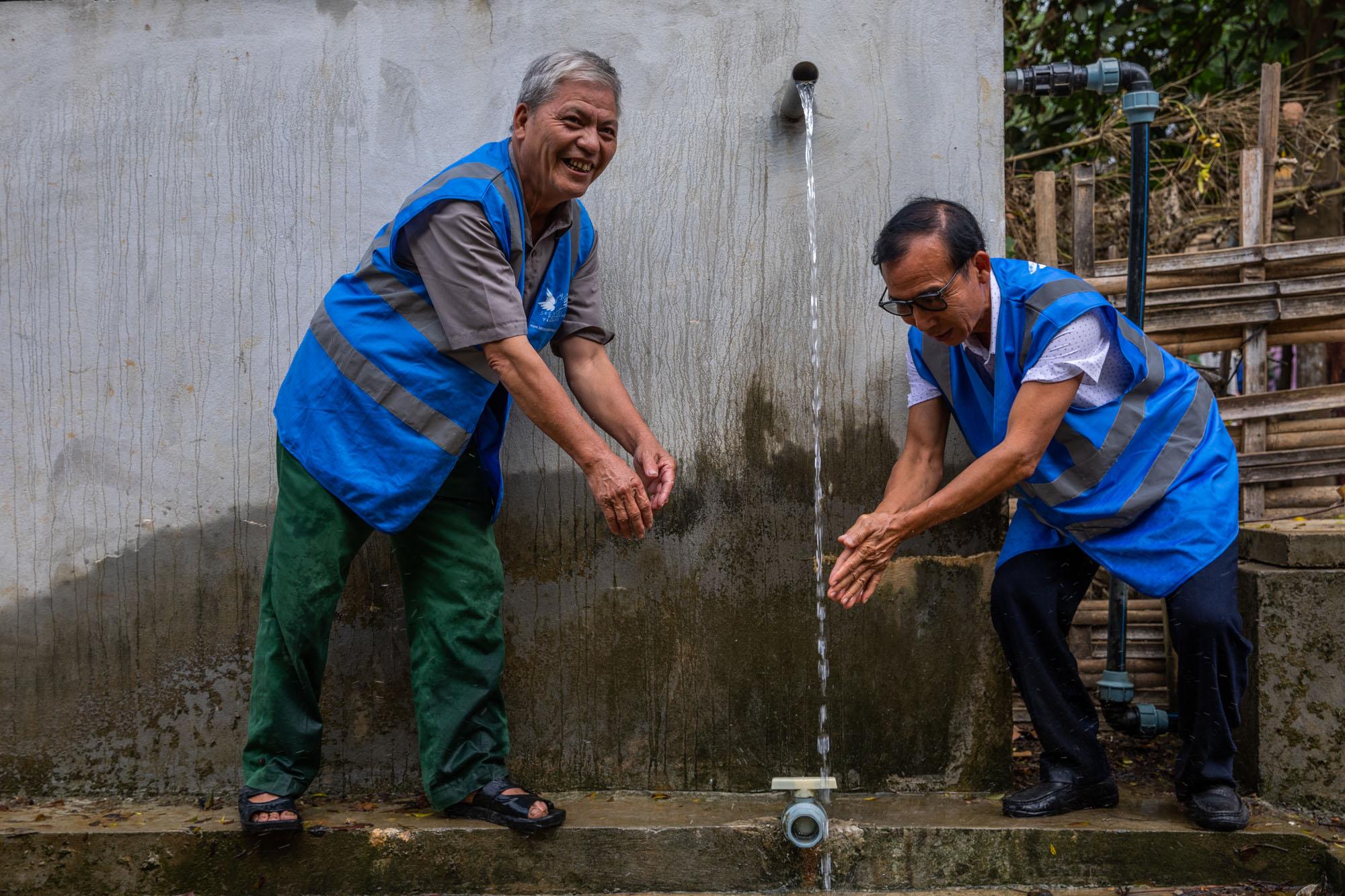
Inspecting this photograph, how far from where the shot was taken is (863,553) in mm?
2473

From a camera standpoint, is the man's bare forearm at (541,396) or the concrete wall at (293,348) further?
the concrete wall at (293,348)

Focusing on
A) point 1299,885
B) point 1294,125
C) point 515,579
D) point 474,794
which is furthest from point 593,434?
point 1294,125

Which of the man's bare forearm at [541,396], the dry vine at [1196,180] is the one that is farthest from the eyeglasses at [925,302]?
the dry vine at [1196,180]

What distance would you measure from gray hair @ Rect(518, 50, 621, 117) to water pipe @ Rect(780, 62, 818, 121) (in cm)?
61

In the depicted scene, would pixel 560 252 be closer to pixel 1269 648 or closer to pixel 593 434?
pixel 593 434

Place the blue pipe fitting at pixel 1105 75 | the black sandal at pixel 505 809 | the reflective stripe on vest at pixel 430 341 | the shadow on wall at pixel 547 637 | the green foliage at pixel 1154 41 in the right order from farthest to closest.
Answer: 1. the green foliage at pixel 1154 41
2. the blue pipe fitting at pixel 1105 75
3. the shadow on wall at pixel 547 637
4. the black sandal at pixel 505 809
5. the reflective stripe on vest at pixel 430 341

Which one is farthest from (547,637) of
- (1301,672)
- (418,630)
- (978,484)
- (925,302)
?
(1301,672)

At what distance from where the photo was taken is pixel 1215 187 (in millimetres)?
5066

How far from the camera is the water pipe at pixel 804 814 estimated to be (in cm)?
260

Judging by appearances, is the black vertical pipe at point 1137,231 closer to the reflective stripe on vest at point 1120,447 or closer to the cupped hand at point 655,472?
the reflective stripe on vest at point 1120,447

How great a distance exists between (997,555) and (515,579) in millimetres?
1413

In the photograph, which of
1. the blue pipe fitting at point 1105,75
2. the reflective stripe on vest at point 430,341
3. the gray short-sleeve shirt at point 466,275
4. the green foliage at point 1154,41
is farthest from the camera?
the green foliage at point 1154,41

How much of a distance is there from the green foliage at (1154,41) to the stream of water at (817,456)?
409 centimetres

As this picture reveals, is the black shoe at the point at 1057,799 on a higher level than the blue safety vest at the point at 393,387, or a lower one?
lower
